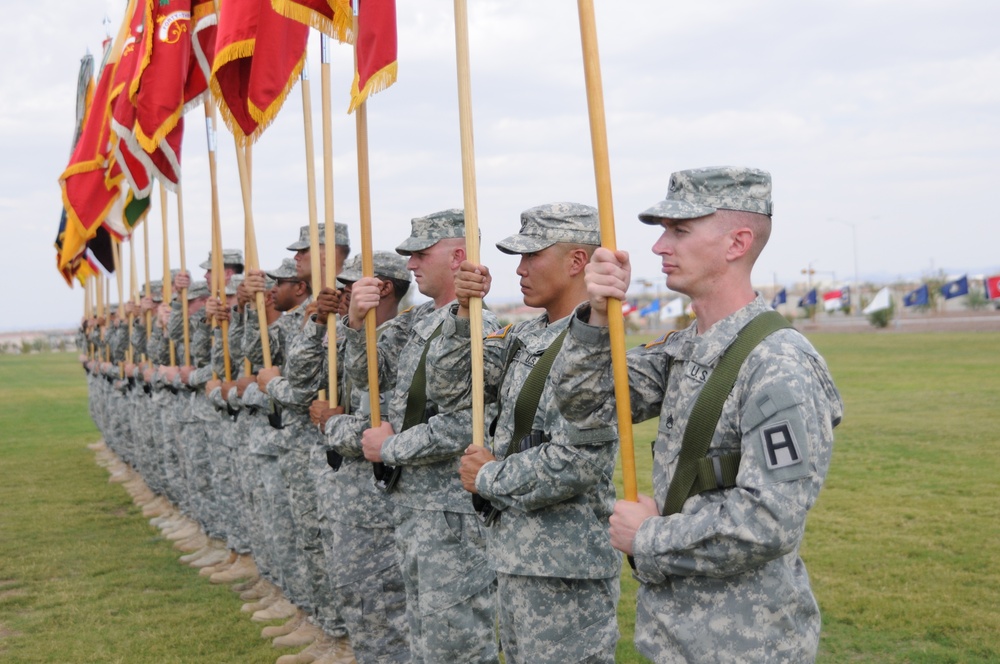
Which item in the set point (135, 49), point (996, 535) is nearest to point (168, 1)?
point (135, 49)

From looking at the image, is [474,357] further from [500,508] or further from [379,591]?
[379,591]

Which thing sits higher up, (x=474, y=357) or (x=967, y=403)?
(x=474, y=357)

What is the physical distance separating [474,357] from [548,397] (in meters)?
0.41

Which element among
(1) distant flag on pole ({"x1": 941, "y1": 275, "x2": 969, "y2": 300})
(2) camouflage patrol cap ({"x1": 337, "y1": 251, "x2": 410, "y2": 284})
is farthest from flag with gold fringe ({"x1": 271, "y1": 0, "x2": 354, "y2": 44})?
(1) distant flag on pole ({"x1": 941, "y1": 275, "x2": 969, "y2": 300})

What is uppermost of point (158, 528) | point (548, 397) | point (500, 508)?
point (548, 397)

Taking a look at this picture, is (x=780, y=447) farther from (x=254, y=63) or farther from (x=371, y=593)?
(x=254, y=63)

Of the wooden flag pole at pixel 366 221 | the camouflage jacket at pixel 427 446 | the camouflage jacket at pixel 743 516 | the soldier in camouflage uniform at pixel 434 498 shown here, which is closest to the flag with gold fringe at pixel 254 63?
the wooden flag pole at pixel 366 221

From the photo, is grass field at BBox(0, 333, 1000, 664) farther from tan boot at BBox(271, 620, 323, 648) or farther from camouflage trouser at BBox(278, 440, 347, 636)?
camouflage trouser at BBox(278, 440, 347, 636)

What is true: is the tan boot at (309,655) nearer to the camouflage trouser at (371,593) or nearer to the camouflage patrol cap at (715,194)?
the camouflage trouser at (371,593)

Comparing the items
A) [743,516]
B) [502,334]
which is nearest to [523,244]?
[502,334]

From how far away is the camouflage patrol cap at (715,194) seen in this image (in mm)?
2871

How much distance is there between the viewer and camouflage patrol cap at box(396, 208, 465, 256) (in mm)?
4984

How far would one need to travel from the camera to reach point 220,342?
889 centimetres

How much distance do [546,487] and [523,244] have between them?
96 centimetres
